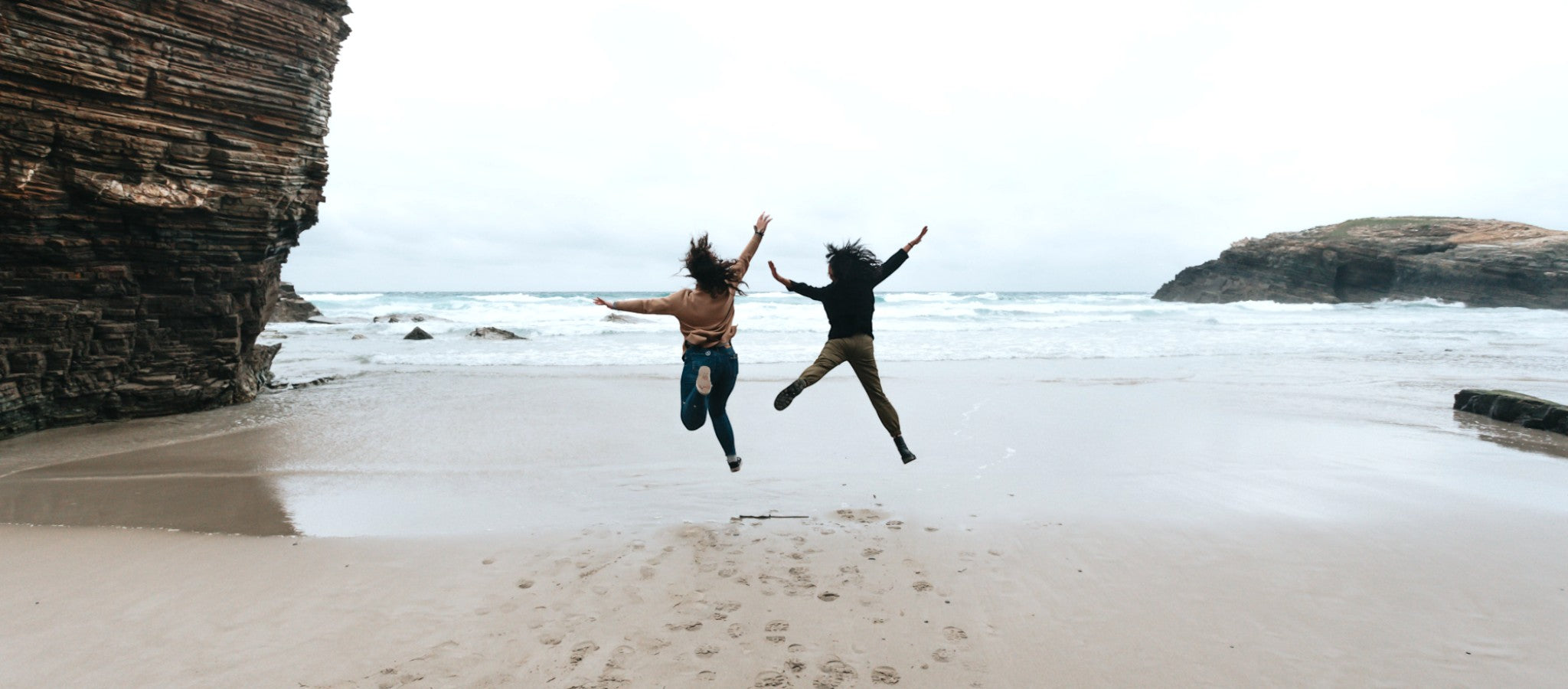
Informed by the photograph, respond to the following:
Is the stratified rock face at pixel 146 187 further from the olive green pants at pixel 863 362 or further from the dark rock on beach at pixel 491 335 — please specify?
the dark rock on beach at pixel 491 335

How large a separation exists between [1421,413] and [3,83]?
Result: 59.4ft

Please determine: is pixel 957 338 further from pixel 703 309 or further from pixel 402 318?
pixel 402 318

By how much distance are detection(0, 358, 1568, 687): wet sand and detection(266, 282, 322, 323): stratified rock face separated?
27744 mm

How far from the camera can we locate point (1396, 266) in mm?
55844

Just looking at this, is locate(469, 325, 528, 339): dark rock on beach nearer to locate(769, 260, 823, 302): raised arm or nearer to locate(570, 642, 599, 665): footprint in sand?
locate(769, 260, 823, 302): raised arm

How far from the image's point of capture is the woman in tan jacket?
606 centimetres

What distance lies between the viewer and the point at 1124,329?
2875 cm

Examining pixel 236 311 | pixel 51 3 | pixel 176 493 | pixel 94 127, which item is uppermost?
pixel 51 3

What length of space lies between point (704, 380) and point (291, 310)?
36.2 metres

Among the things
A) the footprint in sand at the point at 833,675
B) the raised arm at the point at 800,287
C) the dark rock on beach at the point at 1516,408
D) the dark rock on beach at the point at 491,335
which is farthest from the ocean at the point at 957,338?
the footprint in sand at the point at 833,675

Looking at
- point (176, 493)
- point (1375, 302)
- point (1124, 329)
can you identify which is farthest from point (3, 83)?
point (1375, 302)

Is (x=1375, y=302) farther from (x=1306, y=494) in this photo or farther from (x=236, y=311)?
(x=236, y=311)

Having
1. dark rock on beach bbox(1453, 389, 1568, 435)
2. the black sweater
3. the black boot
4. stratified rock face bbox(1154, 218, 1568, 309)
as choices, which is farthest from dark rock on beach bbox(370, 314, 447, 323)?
stratified rock face bbox(1154, 218, 1568, 309)

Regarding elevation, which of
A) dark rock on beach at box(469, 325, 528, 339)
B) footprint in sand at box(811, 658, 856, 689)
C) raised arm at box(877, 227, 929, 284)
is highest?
raised arm at box(877, 227, 929, 284)
